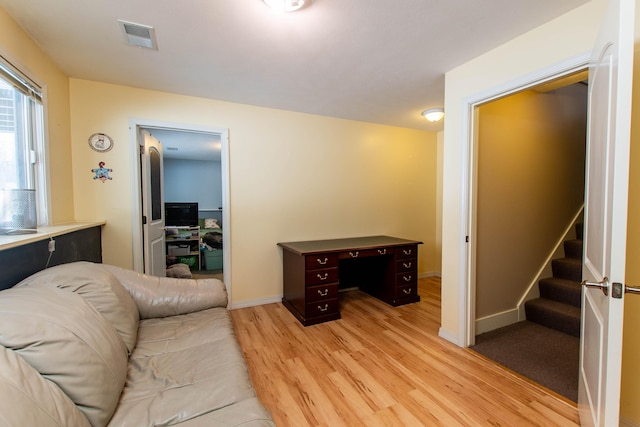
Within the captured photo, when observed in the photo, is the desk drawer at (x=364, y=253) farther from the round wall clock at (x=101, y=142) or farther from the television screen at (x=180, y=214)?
the television screen at (x=180, y=214)

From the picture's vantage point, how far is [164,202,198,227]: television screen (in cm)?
516

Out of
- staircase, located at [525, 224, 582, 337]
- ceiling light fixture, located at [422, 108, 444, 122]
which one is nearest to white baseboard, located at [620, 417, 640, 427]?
staircase, located at [525, 224, 582, 337]

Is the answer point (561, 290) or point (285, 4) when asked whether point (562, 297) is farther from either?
point (285, 4)

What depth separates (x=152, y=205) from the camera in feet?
9.86

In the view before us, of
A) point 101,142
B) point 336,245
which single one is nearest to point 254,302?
point 336,245

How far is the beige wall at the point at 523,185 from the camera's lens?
2.49 m

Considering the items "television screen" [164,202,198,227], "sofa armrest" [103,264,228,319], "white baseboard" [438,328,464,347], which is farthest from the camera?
"television screen" [164,202,198,227]

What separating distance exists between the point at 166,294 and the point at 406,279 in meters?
2.55

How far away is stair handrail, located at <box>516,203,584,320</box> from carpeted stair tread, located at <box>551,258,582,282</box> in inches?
3.0

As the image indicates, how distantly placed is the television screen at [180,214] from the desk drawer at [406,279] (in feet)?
13.1

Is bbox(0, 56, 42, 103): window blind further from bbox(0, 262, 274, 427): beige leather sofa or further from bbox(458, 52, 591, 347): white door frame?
bbox(458, 52, 591, 347): white door frame

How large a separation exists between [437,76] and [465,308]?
201cm

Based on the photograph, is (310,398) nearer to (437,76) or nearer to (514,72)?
(514,72)

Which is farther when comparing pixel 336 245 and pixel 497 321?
pixel 336 245
